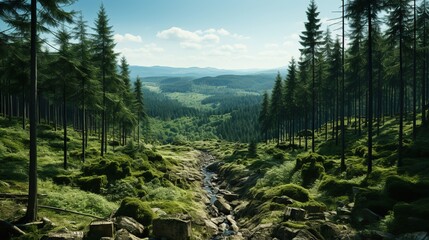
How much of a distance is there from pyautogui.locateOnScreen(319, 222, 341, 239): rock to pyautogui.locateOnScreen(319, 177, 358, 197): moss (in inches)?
289

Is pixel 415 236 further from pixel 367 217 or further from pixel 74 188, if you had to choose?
pixel 74 188

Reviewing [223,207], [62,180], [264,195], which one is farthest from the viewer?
[223,207]

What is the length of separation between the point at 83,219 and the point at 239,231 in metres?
9.40

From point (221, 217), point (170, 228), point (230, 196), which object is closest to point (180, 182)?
point (230, 196)

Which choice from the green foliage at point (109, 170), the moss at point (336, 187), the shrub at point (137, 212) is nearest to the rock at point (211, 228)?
the shrub at point (137, 212)

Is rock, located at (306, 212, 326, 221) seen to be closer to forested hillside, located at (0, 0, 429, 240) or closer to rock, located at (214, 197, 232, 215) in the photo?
forested hillside, located at (0, 0, 429, 240)

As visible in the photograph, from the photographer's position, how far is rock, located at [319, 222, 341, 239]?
14435 millimetres

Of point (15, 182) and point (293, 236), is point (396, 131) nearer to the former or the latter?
point (293, 236)

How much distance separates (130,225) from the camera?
1568cm

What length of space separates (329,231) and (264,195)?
10.5 meters

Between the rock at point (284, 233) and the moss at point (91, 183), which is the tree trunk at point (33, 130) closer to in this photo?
the moss at point (91, 183)

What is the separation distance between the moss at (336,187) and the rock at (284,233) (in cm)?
824

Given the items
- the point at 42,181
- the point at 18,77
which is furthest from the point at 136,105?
the point at 42,181

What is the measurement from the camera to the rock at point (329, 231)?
14435 millimetres
